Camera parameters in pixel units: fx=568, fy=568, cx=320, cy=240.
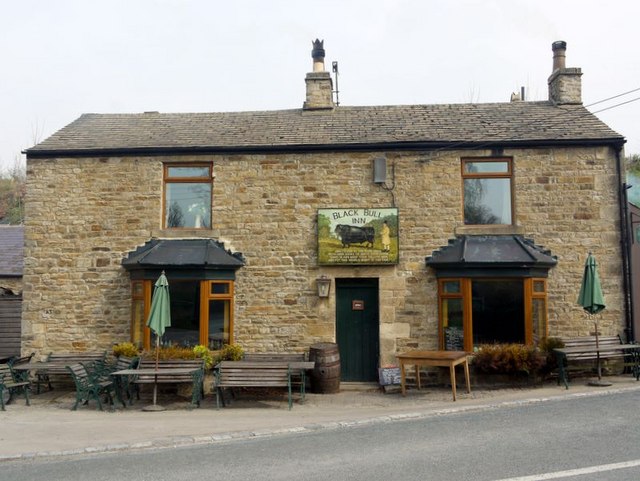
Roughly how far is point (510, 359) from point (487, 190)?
370 centimetres

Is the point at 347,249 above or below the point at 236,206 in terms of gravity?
below

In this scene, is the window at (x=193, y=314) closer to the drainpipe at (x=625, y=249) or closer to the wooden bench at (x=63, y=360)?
the wooden bench at (x=63, y=360)

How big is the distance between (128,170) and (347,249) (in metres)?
5.18

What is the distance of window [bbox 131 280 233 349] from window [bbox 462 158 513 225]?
5.56 m

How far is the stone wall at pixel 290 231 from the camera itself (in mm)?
12133

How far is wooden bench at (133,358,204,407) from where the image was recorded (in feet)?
33.8

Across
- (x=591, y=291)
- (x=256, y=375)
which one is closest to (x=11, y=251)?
(x=256, y=375)

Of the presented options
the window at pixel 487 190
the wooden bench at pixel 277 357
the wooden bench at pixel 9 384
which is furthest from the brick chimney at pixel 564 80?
the wooden bench at pixel 9 384

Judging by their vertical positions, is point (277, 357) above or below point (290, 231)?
below

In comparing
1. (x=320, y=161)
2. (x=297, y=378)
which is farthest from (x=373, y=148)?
(x=297, y=378)

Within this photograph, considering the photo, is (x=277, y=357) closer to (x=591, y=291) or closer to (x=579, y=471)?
(x=591, y=291)

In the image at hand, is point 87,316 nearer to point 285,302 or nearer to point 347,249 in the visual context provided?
point 285,302

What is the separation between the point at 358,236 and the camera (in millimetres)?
12289

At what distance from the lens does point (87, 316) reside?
12328mm
